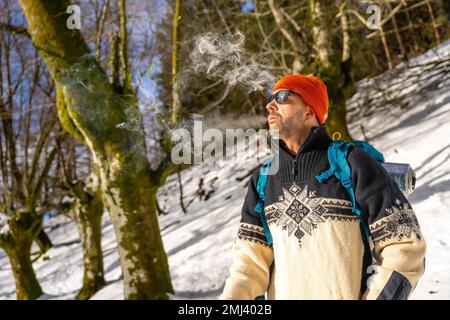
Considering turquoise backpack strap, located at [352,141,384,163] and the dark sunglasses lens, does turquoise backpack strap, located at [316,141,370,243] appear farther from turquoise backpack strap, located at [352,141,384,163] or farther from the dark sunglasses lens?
the dark sunglasses lens

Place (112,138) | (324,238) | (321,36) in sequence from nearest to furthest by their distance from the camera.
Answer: (324,238) → (112,138) → (321,36)

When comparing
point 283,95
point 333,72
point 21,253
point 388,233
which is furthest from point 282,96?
point 21,253

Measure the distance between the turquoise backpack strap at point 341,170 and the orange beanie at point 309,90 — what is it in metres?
0.17

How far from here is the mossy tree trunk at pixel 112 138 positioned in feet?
17.1

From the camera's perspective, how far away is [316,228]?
1625mm

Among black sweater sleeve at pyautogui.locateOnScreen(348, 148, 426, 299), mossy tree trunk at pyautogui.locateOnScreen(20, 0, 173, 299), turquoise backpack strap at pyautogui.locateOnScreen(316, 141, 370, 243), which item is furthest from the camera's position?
mossy tree trunk at pyautogui.locateOnScreen(20, 0, 173, 299)

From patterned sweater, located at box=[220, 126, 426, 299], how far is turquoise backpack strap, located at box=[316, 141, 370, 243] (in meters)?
0.02

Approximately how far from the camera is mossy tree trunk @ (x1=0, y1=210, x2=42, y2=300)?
877 centimetres

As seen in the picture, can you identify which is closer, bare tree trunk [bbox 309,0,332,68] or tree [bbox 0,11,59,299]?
bare tree trunk [bbox 309,0,332,68]

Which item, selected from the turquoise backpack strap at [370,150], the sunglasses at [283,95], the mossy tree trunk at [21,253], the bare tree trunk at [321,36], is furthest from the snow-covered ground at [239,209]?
the sunglasses at [283,95]

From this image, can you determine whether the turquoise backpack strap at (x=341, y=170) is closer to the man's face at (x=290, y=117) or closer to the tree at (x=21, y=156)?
the man's face at (x=290, y=117)

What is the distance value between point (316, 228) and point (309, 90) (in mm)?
583

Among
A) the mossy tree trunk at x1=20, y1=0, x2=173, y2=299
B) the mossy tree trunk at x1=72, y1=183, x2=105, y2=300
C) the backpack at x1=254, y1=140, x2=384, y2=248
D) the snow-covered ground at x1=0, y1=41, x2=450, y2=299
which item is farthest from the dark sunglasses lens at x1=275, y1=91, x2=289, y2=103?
the mossy tree trunk at x1=72, y1=183, x2=105, y2=300

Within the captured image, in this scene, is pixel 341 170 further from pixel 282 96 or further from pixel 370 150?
pixel 282 96
